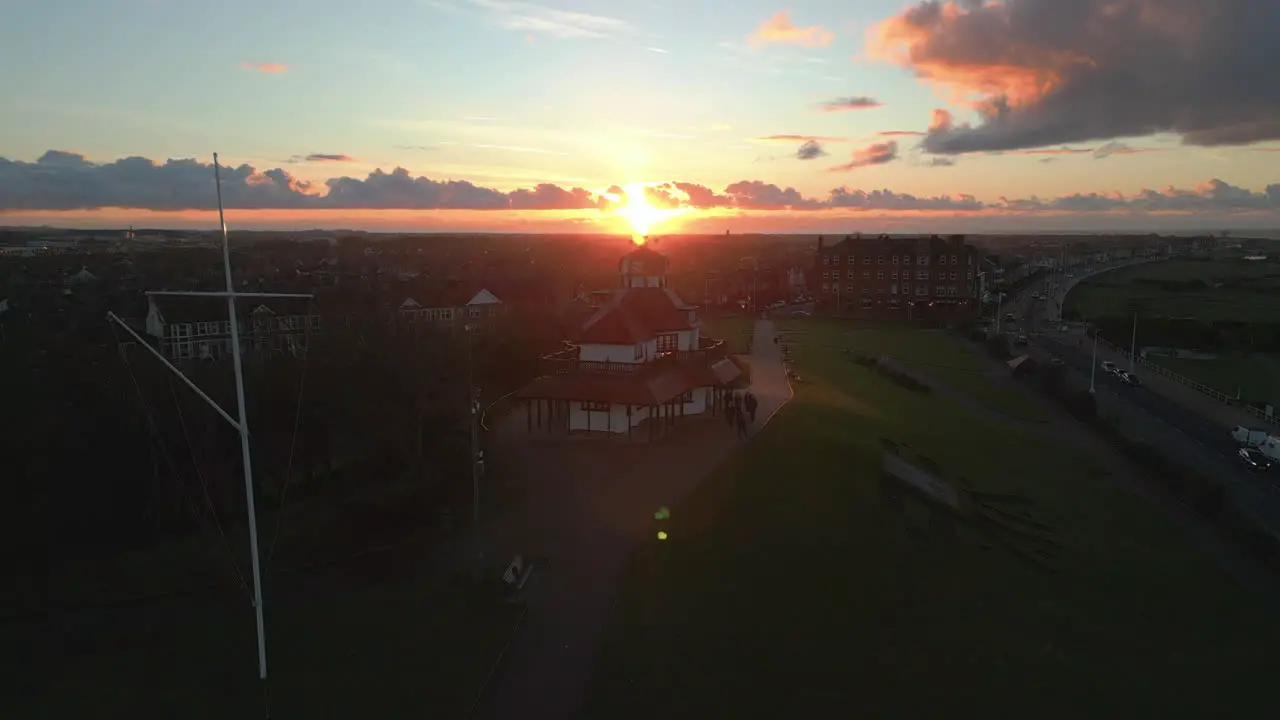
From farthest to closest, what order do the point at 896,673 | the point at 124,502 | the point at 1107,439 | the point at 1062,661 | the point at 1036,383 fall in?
the point at 1036,383
the point at 1107,439
the point at 124,502
the point at 1062,661
the point at 896,673

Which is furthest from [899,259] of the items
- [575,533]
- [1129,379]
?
[575,533]

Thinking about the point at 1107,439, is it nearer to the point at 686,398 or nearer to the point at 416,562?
the point at 686,398

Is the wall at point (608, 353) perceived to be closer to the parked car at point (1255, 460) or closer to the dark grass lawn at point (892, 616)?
the dark grass lawn at point (892, 616)

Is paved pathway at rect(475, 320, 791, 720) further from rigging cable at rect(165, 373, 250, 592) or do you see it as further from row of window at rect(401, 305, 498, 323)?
row of window at rect(401, 305, 498, 323)

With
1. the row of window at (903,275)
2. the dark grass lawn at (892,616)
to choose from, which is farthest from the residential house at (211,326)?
the row of window at (903,275)

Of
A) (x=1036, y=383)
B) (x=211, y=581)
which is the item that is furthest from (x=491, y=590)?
(x=1036, y=383)

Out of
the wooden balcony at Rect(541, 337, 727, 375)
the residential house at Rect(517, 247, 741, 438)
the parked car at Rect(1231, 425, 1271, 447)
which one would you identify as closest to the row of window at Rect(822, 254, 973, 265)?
the parked car at Rect(1231, 425, 1271, 447)

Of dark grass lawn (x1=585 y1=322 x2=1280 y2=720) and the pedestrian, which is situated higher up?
the pedestrian

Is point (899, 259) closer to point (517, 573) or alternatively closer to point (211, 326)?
point (211, 326)
